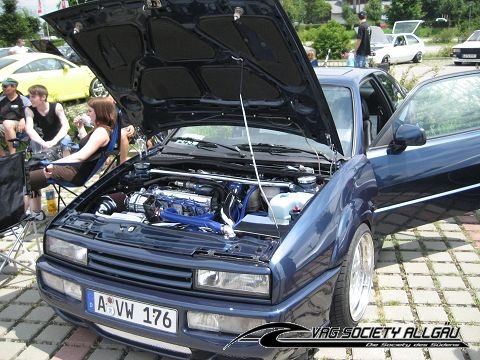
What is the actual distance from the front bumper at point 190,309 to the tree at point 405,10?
172 ft

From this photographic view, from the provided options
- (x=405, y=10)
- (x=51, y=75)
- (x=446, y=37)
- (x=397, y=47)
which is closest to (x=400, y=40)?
(x=397, y=47)

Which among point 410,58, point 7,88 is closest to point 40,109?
point 7,88

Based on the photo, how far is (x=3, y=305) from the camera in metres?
3.85

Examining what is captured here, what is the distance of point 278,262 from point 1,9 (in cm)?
3723

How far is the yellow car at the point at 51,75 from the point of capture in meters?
12.1

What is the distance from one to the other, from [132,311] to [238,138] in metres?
1.73

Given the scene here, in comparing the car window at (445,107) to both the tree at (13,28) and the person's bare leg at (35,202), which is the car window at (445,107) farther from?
the tree at (13,28)

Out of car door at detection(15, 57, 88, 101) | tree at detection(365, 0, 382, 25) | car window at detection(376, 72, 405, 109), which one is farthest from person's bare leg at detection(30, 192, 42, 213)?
tree at detection(365, 0, 382, 25)

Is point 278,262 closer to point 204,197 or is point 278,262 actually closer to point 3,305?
point 204,197

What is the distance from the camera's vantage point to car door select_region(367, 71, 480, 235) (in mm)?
3746

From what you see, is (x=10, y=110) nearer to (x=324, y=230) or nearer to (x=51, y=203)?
(x=51, y=203)

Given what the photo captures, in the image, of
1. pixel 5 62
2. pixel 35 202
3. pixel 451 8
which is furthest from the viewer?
pixel 451 8

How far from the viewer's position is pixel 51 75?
12.7m

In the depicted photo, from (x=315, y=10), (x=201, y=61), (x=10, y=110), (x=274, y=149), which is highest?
Answer: (x=201, y=61)
